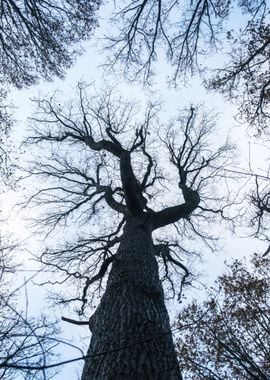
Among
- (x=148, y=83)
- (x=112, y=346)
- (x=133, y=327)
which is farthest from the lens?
(x=148, y=83)

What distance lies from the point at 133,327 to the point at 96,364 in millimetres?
495

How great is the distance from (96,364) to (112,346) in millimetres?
221

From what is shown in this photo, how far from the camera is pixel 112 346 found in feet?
8.80

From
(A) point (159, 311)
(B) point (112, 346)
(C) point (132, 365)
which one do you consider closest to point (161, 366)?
(C) point (132, 365)

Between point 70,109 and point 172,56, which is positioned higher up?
point 70,109

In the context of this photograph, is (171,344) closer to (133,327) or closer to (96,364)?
(133,327)

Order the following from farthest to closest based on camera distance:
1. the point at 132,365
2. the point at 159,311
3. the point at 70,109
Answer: the point at 70,109 < the point at 159,311 < the point at 132,365

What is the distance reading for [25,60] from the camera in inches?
232

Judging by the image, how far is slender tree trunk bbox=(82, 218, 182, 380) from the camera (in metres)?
2.40

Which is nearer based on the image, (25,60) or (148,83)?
(25,60)

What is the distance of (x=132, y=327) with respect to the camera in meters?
2.87

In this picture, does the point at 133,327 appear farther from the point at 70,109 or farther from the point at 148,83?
the point at 70,109

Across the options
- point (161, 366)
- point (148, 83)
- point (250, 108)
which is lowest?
point (161, 366)

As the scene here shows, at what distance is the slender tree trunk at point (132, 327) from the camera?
94.6 inches
